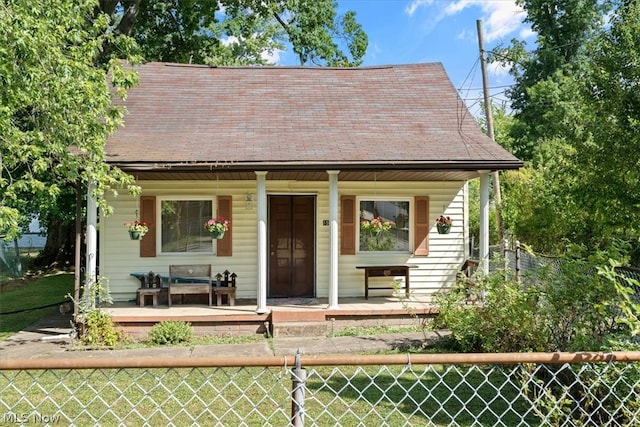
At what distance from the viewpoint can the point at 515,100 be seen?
28.6 meters

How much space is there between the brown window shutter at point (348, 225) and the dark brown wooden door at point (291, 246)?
2.02 feet

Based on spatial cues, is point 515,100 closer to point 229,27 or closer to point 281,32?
point 281,32

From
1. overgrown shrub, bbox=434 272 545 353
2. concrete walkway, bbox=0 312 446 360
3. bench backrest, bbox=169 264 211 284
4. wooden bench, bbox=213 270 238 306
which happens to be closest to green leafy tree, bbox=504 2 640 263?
overgrown shrub, bbox=434 272 545 353

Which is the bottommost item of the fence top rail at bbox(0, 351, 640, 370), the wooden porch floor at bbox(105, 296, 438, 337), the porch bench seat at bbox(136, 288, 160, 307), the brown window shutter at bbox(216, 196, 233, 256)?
the wooden porch floor at bbox(105, 296, 438, 337)

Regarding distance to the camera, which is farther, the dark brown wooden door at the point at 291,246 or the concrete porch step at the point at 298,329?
the dark brown wooden door at the point at 291,246

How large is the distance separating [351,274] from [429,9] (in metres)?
20.3

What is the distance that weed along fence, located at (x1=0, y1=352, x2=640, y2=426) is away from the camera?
2.05 meters

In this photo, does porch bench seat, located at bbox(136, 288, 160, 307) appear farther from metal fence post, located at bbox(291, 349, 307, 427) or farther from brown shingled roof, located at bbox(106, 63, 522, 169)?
metal fence post, located at bbox(291, 349, 307, 427)

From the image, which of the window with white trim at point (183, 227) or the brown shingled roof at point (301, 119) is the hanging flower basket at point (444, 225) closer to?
the brown shingled roof at point (301, 119)

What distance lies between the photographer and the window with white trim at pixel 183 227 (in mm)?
10109

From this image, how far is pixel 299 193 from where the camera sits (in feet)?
34.3

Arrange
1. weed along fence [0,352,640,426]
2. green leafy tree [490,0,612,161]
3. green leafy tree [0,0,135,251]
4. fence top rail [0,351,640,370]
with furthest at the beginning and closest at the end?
green leafy tree [490,0,612,161] → green leafy tree [0,0,135,251] → weed along fence [0,352,640,426] → fence top rail [0,351,640,370]

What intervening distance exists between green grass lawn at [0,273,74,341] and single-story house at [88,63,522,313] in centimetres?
196

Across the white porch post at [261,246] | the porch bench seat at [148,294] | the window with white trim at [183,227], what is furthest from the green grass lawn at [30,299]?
the white porch post at [261,246]
